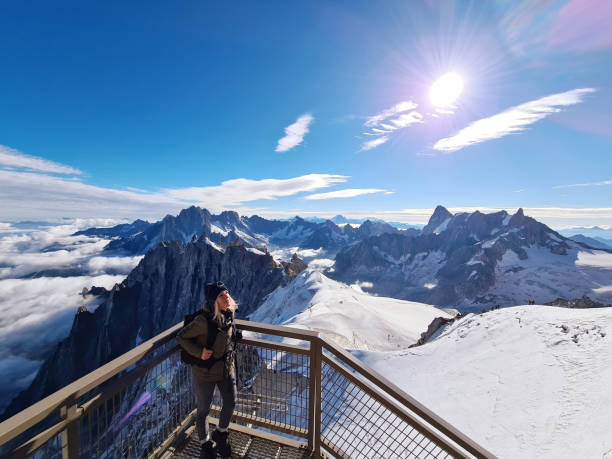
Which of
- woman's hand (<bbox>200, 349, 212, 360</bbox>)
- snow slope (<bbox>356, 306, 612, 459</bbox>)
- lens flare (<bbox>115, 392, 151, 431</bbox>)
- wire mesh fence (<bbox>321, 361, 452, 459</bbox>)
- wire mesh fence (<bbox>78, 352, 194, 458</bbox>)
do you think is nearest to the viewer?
wire mesh fence (<bbox>321, 361, 452, 459</bbox>)

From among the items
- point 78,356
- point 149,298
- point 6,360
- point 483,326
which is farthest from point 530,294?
point 6,360

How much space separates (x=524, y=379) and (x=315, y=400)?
11.1m

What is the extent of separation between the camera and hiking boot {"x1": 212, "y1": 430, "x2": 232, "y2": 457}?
16.9ft

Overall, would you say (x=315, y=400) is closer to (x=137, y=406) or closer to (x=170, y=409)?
(x=170, y=409)

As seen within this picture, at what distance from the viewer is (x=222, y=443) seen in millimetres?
5242

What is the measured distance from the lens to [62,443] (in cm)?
335

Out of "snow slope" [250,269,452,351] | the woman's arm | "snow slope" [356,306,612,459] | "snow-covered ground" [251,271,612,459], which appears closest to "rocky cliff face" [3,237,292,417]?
"snow slope" [250,269,452,351]

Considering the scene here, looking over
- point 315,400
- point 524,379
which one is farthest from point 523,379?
point 315,400

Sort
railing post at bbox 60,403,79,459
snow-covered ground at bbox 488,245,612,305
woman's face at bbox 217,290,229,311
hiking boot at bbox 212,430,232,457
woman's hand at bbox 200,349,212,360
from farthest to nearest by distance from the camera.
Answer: snow-covered ground at bbox 488,245,612,305
hiking boot at bbox 212,430,232,457
woman's face at bbox 217,290,229,311
woman's hand at bbox 200,349,212,360
railing post at bbox 60,403,79,459

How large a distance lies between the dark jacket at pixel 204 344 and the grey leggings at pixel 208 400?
0.19 meters

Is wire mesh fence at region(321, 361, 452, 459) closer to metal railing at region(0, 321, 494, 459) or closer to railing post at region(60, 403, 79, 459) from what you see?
metal railing at region(0, 321, 494, 459)

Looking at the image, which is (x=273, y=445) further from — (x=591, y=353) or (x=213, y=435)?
(x=591, y=353)

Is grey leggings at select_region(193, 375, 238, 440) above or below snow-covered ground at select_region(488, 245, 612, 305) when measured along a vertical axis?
above

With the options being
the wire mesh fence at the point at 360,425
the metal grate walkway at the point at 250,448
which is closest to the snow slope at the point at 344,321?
the wire mesh fence at the point at 360,425
